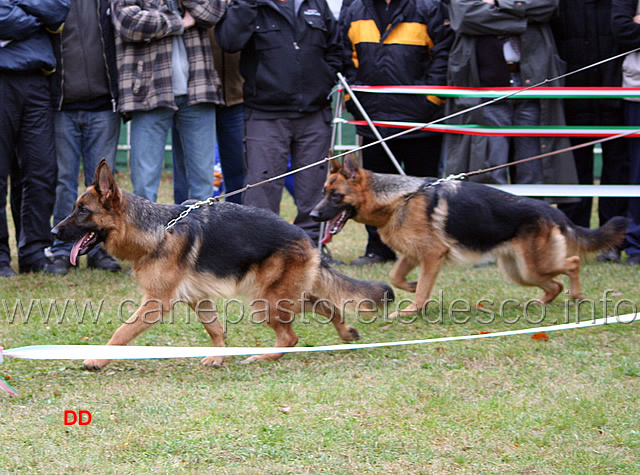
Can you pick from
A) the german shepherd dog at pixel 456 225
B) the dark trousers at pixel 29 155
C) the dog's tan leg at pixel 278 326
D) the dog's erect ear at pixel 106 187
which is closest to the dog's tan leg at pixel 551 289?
the german shepherd dog at pixel 456 225

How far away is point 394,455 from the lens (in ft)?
11.0

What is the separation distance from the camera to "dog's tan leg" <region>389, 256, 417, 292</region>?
6.26m

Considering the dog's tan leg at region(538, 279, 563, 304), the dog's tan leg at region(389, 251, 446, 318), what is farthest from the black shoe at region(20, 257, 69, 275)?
the dog's tan leg at region(538, 279, 563, 304)

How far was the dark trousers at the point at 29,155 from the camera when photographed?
6.81m

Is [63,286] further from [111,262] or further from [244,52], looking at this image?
[244,52]

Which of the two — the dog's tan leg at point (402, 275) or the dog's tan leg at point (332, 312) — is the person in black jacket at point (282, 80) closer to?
the dog's tan leg at point (402, 275)

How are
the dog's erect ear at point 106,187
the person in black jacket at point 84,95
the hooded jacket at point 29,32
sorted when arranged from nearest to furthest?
the dog's erect ear at point 106,187 < the hooded jacket at point 29,32 < the person in black jacket at point 84,95

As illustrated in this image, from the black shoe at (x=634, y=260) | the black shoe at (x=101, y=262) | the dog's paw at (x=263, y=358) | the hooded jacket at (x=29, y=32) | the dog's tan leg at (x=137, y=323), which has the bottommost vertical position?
the black shoe at (x=101, y=262)

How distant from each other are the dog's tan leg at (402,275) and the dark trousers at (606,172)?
2638 mm

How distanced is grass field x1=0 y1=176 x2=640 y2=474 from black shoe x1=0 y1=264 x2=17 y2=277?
1.39 metres

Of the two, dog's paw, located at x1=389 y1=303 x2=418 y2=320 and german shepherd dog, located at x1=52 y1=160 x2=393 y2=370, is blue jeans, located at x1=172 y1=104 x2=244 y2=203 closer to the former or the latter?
dog's paw, located at x1=389 y1=303 x2=418 y2=320

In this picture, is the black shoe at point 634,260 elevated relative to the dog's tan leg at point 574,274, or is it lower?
lower

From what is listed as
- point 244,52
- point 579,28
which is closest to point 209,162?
point 244,52

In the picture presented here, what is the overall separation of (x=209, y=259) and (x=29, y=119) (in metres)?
3.09
